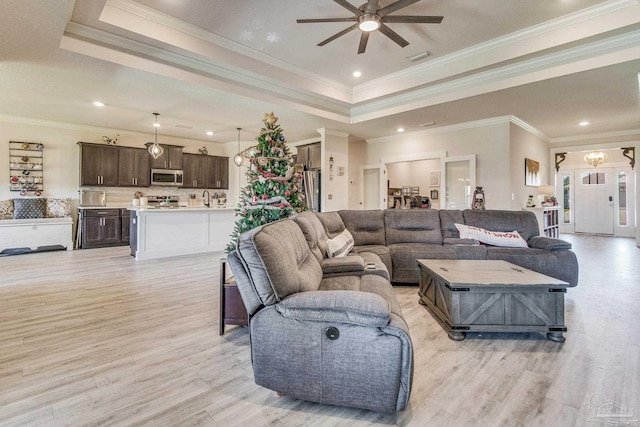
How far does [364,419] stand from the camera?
60.5 inches

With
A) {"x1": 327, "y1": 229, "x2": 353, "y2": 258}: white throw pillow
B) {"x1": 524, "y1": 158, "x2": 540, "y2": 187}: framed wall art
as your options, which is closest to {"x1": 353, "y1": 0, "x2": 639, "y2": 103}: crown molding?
{"x1": 327, "y1": 229, "x2": 353, "y2": 258}: white throw pillow

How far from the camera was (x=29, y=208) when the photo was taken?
645cm

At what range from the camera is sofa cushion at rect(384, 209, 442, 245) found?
14.2ft

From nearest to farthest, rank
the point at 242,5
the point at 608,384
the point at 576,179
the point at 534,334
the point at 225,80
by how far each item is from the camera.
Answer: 1. the point at 608,384
2. the point at 534,334
3. the point at 242,5
4. the point at 225,80
5. the point at 576,179

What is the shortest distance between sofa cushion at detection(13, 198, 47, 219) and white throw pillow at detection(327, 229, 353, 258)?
6949mm

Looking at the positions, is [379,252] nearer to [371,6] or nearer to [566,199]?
[371,6]

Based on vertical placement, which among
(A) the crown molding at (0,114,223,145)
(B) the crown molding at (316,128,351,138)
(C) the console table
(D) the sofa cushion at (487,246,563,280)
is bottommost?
(C) the console table

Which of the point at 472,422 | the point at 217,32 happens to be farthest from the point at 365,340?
the point at 217,32

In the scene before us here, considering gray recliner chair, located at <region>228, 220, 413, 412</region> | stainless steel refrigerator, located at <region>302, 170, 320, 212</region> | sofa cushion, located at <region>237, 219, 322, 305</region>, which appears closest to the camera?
gray recliner chair, located at <region>228, 220, 413, 412</region>

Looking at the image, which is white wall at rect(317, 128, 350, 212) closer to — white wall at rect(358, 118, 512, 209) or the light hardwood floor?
white wall at rect(358, 118, 512, 209)

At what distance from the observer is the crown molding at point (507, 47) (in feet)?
10.9

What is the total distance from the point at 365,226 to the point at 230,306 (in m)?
2.39

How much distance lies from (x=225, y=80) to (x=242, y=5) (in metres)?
1.31

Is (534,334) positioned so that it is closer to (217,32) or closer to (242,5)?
(242,5)
